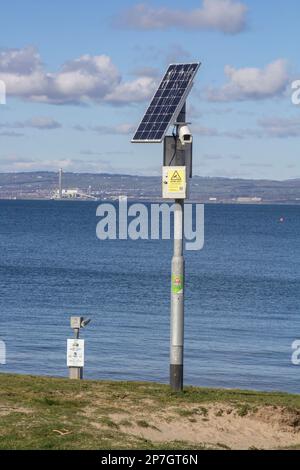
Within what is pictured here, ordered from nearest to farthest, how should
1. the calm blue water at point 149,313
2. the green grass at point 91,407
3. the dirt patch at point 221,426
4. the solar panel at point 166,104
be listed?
the green grass at point 91,407 < the dirt patch at point 221,426 < the solar panel at point 166,104 < the calm blue water at point 149,313

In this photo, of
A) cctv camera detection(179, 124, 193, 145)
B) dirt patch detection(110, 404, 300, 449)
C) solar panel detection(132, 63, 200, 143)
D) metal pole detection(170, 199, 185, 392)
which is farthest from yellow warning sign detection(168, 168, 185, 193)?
dirt patch detection(110, 404, 300, 449)

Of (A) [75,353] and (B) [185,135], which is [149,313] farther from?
(B) [185,135]

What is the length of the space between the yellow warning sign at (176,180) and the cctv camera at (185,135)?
0.58m

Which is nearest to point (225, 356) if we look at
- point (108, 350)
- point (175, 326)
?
point (108, 350)

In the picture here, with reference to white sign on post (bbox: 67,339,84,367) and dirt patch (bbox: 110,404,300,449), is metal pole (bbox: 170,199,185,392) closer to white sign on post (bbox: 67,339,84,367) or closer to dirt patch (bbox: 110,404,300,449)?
dirt patch (bbox: 110,404,300,449)

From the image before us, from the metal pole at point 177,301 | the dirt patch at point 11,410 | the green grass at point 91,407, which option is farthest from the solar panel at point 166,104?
the dirt patch at point 11,410

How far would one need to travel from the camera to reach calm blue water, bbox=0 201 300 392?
33344 mm

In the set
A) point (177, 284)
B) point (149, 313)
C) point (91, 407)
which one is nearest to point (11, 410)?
point (91, 407)

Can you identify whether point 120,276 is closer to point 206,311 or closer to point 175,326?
point 206,311

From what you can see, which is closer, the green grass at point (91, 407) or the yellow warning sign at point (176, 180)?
the green grass at point (91, 407)

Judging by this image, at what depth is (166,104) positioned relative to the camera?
71.3ft

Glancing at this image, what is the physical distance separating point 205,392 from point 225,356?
1364 centimetres

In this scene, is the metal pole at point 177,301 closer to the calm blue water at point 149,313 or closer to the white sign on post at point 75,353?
the white sign on post at point 75,353

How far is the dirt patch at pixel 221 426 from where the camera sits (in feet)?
59.3
